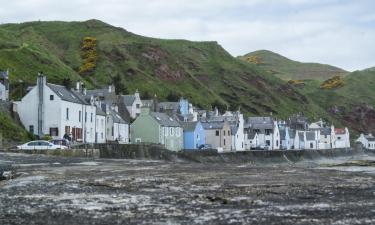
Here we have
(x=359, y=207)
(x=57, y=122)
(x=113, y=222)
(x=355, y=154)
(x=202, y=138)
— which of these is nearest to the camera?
(x=113, y=222)

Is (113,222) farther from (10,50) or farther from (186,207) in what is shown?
(10,50)

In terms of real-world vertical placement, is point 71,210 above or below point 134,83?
below

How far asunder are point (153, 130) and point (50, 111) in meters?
26.6

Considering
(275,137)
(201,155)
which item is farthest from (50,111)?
(275,137)

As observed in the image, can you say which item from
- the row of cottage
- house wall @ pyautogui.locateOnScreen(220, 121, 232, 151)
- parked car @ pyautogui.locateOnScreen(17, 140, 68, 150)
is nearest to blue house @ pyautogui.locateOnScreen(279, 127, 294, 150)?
the row of cottage

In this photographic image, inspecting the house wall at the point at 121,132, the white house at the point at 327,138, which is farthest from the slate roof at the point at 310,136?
the house wall at the point at 121,132

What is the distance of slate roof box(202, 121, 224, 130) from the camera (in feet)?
409

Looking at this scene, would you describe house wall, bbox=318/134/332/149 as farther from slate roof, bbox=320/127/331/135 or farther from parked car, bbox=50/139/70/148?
parked car, bbox=50/139/70/148

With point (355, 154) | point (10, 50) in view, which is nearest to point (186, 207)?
point (10, 50)

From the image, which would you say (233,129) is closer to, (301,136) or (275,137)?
(275,137)

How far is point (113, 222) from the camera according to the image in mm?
19312

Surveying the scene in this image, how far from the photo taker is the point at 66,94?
84.5 m

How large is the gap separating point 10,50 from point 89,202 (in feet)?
434

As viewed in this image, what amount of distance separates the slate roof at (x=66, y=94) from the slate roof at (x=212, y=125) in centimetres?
4161
